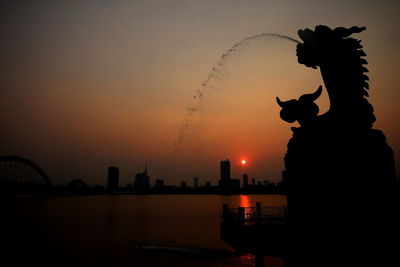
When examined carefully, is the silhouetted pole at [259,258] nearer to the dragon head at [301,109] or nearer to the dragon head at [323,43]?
the dragon head at [301,109]

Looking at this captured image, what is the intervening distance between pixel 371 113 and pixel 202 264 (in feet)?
88.3

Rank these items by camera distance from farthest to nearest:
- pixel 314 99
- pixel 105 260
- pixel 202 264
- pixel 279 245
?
pixel 105 260, pixel 202 264, pixel 279 245, pixel 314 99

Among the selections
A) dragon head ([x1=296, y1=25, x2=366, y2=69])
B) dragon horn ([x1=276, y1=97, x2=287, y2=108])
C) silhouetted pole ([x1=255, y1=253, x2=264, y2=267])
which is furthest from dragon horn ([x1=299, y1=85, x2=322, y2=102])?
silhouetted pole ([x1=255, y1=253, x2=264, y2=267])

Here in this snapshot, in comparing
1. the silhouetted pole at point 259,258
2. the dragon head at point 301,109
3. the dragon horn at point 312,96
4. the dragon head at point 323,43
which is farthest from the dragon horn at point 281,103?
the silhouetted pole at point 259,258

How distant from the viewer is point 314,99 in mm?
8938

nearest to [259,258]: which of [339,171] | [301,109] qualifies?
[339,171]

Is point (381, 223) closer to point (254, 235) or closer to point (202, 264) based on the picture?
point (254, 235)

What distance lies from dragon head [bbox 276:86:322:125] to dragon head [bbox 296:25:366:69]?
928 mm

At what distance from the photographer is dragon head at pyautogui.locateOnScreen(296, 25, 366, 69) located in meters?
8.97

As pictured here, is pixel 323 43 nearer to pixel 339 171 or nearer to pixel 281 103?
pixel 281 103

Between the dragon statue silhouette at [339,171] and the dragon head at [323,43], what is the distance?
0.03 m

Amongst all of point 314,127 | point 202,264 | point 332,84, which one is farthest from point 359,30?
point 202,264

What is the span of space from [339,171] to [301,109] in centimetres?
193

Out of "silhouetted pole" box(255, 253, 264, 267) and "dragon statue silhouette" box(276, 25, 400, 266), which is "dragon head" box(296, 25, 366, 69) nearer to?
"dragon statue silhouette" box(276, 25, 400, 266)
